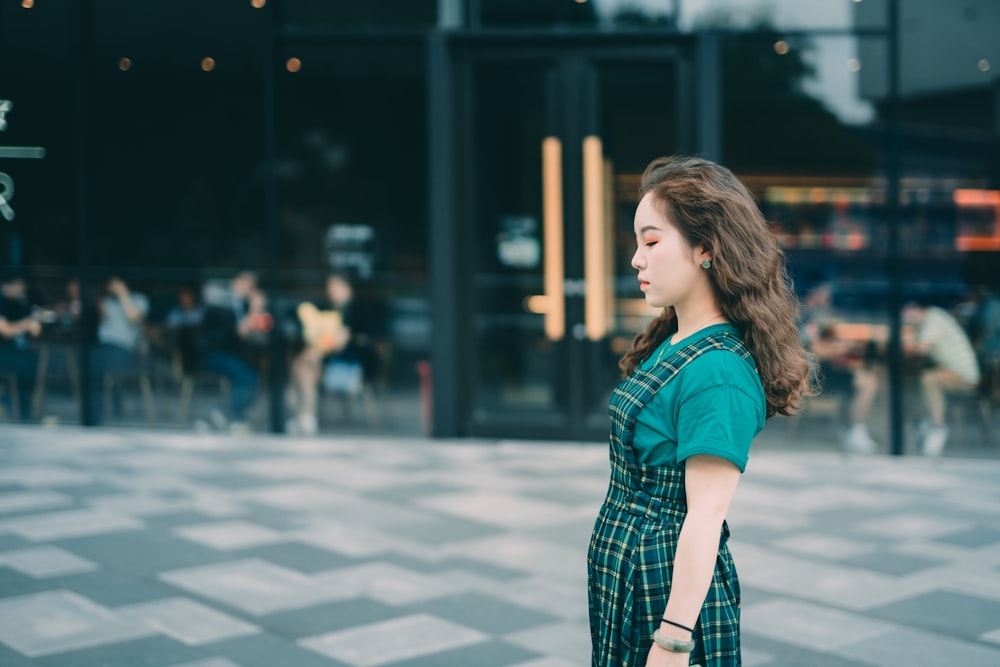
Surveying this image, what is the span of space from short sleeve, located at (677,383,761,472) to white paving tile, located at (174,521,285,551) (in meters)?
4.36

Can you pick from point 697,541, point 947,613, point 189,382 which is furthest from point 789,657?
point 189,382

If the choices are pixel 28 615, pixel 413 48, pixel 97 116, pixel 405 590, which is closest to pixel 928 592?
pixel 405 590

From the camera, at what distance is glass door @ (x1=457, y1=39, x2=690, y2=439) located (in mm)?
9586

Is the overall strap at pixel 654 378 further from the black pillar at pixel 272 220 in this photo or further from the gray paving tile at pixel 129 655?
the black pillar at pixel 272 220

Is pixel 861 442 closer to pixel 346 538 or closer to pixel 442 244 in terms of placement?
pixel 442 244

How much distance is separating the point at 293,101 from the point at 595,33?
266 centimetres

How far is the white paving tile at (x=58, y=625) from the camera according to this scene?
14.9ft

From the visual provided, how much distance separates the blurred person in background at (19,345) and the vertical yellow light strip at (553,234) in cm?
465

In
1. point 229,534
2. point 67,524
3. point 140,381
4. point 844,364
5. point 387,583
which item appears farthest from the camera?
point 140,381

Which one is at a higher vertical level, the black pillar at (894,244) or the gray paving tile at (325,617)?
the black pillar at (894,244)

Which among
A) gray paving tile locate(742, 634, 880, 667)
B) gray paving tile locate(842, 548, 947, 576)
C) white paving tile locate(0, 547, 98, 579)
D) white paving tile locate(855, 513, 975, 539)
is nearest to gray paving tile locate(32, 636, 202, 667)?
white paving tile locate(0, 547, 98, 579)

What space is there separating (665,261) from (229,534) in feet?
15.3

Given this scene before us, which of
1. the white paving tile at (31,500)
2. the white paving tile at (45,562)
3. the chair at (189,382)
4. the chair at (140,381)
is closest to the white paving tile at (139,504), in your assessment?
the white paving tile at (31,500)

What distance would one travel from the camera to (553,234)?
9703 mm
